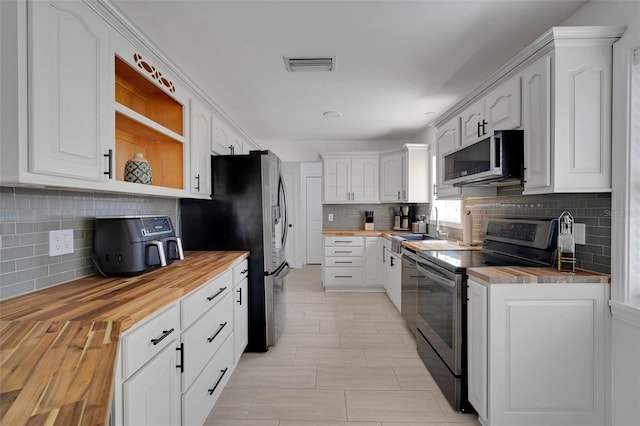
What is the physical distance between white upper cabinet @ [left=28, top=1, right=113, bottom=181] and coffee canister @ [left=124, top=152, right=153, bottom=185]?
0.35 metres

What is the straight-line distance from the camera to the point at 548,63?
1633 mm

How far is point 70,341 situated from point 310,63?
222cm

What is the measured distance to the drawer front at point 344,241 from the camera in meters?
4.57

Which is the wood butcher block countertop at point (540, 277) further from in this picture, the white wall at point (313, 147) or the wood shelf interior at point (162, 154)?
the white wall at point (313, 147)

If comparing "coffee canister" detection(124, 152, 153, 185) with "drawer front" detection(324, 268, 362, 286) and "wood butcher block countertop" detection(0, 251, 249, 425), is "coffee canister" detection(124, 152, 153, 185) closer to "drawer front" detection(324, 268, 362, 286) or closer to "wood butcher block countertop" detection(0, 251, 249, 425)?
"wood butcher block countertop" detection(0, 251, 249, 425)

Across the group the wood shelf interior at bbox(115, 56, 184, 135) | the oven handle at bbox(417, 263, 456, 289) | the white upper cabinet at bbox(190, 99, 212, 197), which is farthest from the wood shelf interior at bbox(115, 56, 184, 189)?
the oven handle at bbox(417, 263, 456, 289)

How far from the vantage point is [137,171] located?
1.83 meters

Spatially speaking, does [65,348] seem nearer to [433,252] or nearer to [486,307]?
[486,307]

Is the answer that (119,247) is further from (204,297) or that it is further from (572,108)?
(572,108)

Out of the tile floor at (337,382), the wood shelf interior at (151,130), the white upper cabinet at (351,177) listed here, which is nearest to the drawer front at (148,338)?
the tile floor at (337,382)

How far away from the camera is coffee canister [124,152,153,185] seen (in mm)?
1817

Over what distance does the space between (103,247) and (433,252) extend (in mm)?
2215

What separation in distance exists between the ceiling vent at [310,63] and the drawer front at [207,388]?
6.83ft

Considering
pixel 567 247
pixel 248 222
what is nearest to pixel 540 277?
pixel 567 247
